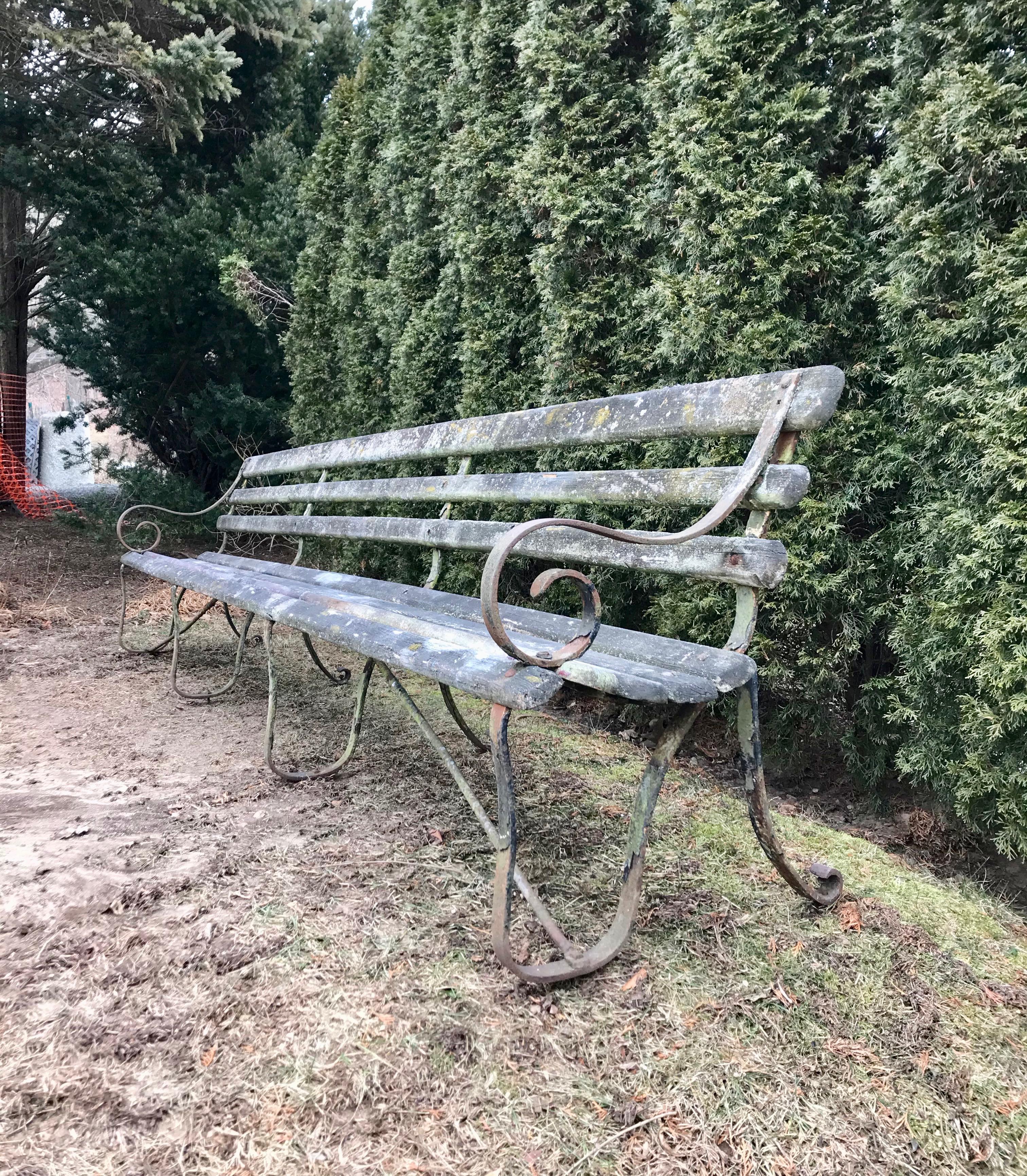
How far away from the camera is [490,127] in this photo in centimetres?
392

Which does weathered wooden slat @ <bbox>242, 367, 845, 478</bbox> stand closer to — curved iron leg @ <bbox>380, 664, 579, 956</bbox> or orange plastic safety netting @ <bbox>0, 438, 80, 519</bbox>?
curved iron leg @ <bbox>380, 664, 579, 956</bbox>

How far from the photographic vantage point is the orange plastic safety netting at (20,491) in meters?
8.73

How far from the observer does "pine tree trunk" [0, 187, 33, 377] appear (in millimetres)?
8312

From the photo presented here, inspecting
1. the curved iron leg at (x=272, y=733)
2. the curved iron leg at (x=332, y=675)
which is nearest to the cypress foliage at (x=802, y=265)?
the curved iron leg at (x=272, y=733)

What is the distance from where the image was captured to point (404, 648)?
70.3 inches

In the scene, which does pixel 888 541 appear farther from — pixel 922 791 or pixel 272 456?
pixel 272 456

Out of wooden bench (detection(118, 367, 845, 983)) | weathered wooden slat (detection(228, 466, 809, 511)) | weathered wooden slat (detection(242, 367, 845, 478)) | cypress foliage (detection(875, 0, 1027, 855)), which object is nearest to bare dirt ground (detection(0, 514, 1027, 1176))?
wooden bench (detection(118, 367, 845, 983))

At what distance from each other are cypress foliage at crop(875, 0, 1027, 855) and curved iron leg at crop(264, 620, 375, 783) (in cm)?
167

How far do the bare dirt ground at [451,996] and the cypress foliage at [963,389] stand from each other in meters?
0.42

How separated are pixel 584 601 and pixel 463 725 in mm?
1443

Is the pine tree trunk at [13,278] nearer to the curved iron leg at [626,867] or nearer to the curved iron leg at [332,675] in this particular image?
the curved iron leg at [332,675]

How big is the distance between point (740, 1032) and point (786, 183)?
8.18ft

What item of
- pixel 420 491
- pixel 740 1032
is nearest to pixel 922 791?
pixel 740 1032

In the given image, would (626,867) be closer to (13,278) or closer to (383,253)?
(383,253)
